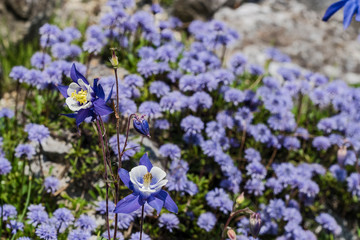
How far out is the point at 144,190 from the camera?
1850 mm

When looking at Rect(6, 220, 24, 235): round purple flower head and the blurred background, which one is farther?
the blurred background

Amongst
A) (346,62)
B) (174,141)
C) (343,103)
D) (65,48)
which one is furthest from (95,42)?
(346,62)

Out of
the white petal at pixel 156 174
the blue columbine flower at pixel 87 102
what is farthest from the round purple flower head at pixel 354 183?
the blue columbine flower at pixel 87 102

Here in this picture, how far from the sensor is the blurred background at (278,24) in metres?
5.49

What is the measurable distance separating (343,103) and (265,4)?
2.59 metres

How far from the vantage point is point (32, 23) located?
15.8 ft

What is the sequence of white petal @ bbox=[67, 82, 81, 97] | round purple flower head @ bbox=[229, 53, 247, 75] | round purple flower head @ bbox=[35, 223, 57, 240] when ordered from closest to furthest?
white petal @ bbox=[67, 82, 81, 97], round purple flower head @ bbox=[35, 223, 57, 240], round purple flower head @ bbox=[229, 53, 247, 75]

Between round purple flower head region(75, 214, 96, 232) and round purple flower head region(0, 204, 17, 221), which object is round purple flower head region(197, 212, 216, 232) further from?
round purple flower head region(0, 204, 17, 221)

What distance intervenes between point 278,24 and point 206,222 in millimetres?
3653

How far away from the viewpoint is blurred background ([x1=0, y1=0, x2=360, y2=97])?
549 cm

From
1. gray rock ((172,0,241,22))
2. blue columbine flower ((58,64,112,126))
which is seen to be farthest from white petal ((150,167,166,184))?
gray rock ((172,0,241,22))

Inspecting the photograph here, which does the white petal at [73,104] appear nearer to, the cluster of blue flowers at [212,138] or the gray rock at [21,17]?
the cluster of blue flowers at [212,138]

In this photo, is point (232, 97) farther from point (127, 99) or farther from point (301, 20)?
point (301, 20)

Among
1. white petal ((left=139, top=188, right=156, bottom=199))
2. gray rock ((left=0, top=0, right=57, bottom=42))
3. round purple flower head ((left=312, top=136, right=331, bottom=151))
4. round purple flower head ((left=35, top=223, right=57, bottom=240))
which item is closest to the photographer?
white petal ((left=139, top=188, right=156, bottom=199))
